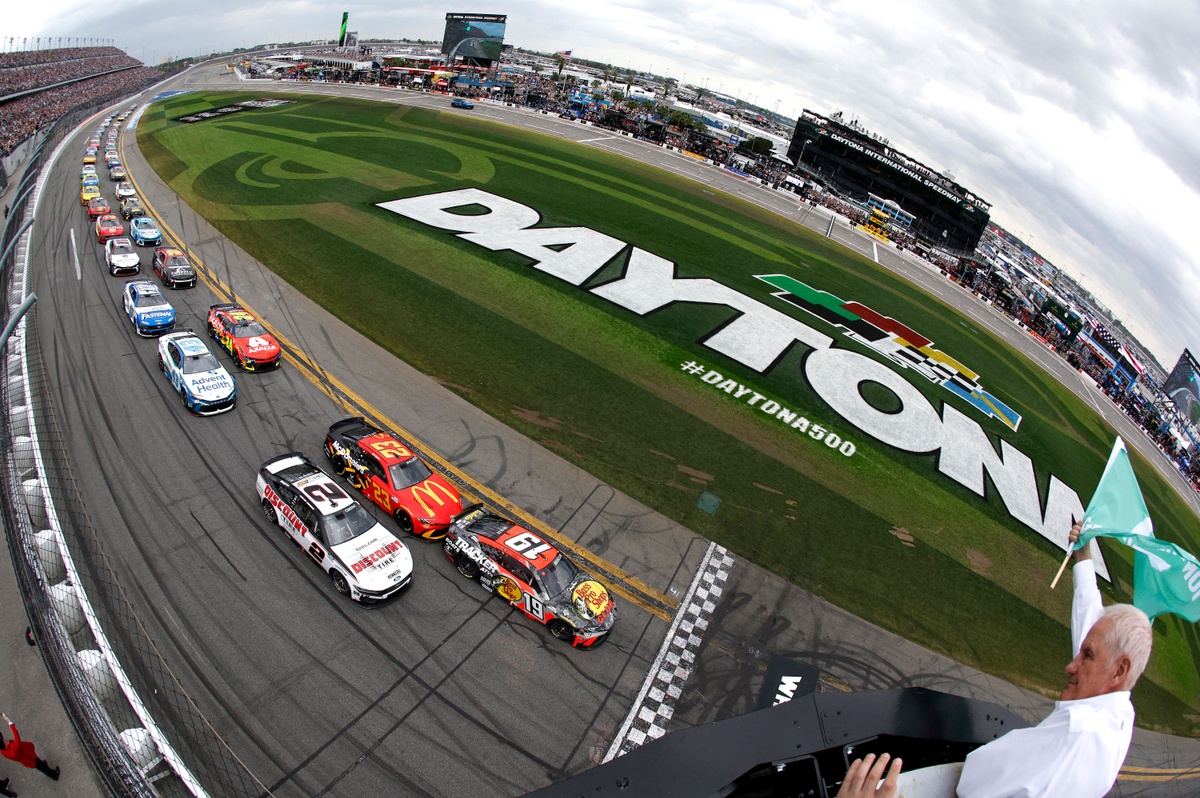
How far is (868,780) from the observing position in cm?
326

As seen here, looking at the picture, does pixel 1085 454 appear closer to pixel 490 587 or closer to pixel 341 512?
pixel 490 587

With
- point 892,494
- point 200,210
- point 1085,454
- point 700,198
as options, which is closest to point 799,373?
point 892,494

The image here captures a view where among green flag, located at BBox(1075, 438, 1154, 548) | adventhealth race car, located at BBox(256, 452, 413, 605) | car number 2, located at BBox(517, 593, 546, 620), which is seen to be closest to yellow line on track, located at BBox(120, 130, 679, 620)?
car number 2, located at BBox(517, 593, 546, 620)

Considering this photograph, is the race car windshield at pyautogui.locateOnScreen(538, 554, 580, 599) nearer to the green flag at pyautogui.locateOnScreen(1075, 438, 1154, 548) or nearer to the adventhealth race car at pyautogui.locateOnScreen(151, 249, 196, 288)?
the green flag at pyautogui.locateOnScreen(1075, 438, 1154, 548)

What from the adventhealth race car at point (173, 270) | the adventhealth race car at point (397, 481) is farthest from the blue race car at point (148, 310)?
the adventhealth race car at point (397, 481)

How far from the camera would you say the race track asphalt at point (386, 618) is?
35.9 ft

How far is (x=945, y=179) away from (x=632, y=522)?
88294mm

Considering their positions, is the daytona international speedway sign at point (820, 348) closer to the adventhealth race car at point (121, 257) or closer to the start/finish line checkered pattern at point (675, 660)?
the start/finish line checkered pattern at point (675, 660)

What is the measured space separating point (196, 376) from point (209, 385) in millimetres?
583

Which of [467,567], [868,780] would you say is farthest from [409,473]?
[868,780]

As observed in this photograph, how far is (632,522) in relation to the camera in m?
17.2

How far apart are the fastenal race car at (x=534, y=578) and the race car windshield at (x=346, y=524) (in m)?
2.08

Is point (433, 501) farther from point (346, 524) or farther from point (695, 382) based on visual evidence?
point (695, 382)

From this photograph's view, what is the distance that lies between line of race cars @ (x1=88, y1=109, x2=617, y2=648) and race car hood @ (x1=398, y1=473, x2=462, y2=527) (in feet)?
0.09
